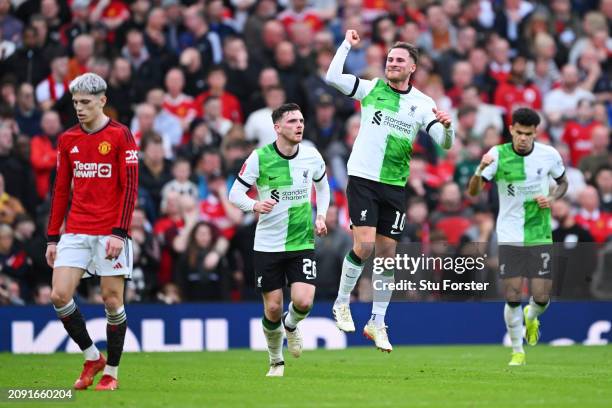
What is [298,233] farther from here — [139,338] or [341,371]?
[139,338]

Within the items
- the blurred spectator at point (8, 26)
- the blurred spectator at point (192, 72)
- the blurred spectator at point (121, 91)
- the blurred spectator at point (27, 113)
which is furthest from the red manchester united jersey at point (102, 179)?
the blurred spectator at point (8, 26)

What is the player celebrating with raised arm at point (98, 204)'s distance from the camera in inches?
500

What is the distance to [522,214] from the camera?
55.2ft

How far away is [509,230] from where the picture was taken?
16844 millimetres

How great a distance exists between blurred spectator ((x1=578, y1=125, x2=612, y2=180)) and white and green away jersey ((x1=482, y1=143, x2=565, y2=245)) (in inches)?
263

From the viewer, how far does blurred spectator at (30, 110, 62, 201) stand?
70.1ft

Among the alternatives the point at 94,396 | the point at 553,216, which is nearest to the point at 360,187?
the point at 94,396

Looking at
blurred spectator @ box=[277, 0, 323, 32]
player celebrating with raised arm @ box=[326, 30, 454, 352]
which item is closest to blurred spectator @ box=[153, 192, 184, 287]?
blurred spectator @ box=[277, 0, 323, 32]

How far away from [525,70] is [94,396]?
51.3 ft

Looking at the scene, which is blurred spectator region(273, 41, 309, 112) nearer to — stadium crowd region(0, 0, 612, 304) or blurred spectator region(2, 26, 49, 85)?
stadium crowd region(0, 0, 612, 304)

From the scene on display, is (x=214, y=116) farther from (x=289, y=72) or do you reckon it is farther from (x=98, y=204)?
(x=98, y=204)

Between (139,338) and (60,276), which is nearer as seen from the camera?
(60,276)

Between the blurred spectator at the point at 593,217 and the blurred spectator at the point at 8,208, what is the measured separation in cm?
909

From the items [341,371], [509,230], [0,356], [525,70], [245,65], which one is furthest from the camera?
[525,70]
